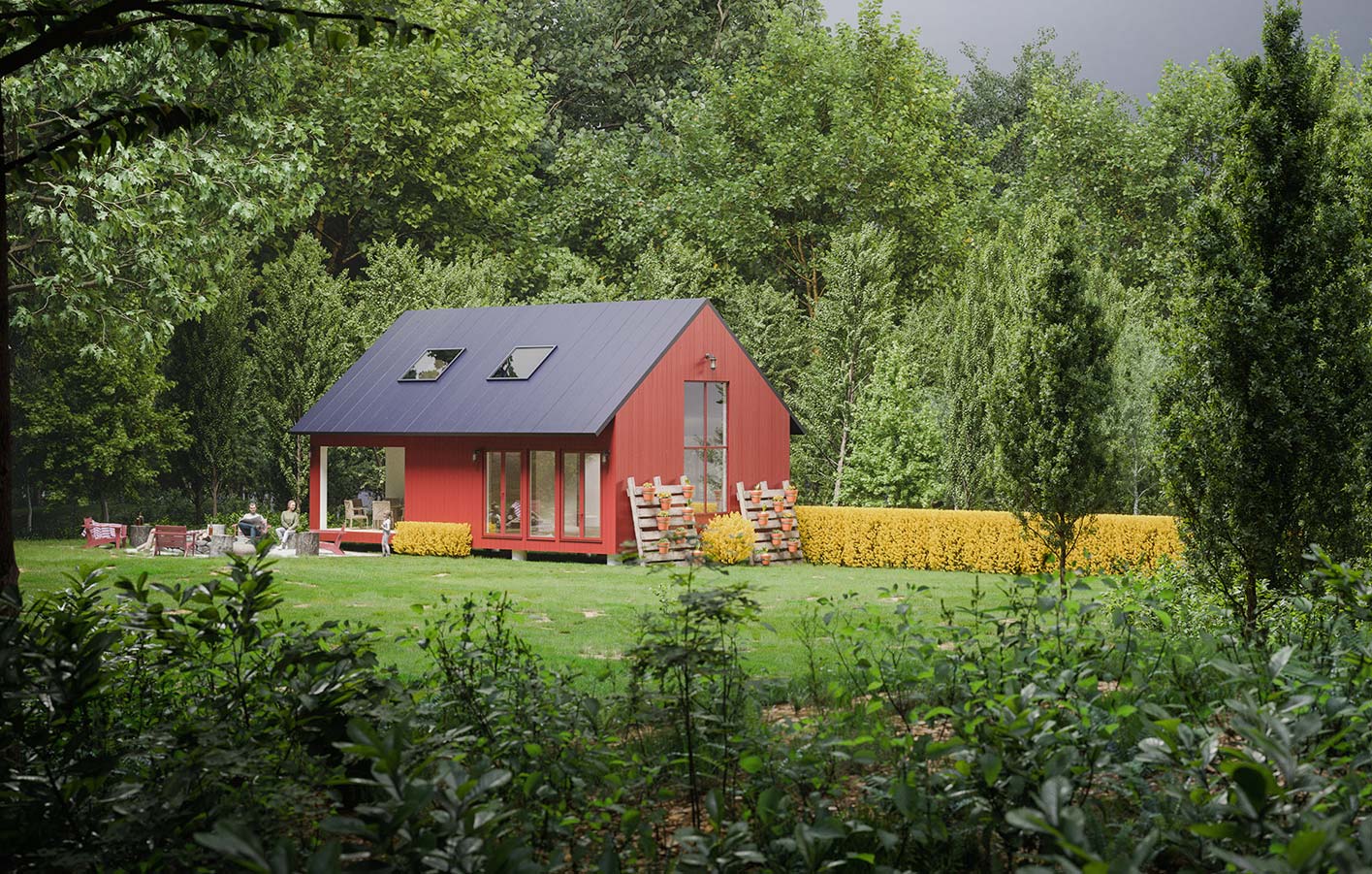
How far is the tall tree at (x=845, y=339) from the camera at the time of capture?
88.7 feet

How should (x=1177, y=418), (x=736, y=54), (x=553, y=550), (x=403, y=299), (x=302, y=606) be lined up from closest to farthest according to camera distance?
(x=1177, y=418), (x=302, y=606), (x=553, y=550), (x=403, y=299), (x=736, y=54)

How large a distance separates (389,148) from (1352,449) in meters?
31.9

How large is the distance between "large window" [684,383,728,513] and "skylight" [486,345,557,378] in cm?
283

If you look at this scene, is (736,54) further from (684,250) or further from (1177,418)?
(1177,418)

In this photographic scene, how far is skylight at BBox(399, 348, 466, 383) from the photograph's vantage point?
1005 inches

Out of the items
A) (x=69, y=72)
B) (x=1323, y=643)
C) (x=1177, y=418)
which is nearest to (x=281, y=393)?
(x=69, y=72)

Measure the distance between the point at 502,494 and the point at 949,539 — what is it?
26.8 feet

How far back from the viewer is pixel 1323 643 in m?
4.77

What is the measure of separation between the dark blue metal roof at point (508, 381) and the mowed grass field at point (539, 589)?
2614mm

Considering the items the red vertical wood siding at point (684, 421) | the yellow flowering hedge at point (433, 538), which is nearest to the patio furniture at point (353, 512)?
the yellow flowering hedge at point (433, 538)

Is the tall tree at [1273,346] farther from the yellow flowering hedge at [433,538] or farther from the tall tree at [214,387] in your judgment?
the tall tree at [214,387]

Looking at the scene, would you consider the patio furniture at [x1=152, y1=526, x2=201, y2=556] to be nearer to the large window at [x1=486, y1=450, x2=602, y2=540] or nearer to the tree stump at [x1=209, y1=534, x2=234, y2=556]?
the tree stump at [x1=209, y1=534, x2=234, y2=556]

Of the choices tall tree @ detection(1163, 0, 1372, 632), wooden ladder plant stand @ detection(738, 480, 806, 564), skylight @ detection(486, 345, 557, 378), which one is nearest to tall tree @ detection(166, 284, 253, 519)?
skylight @ detection(486, 345, 557, 378)

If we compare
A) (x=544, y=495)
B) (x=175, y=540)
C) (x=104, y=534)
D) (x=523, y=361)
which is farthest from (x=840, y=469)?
(x=104, y=534)
